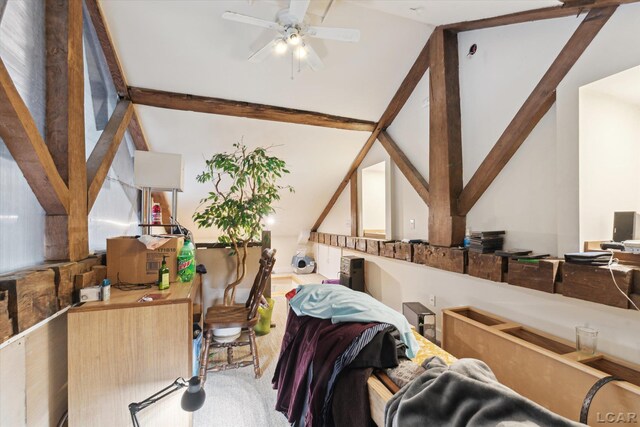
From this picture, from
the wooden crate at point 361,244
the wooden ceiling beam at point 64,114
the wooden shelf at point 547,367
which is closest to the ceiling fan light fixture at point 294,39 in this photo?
the wooden ceiling beam at point 64,114

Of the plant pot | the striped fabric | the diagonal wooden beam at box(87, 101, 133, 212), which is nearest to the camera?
the striped fabric

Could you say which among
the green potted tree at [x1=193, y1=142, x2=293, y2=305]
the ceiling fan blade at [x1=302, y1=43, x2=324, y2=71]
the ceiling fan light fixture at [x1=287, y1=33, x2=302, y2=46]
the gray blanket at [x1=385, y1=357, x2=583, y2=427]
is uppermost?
the ceiling fan light fixture at [x1=287, y1=33, x2=302, y2=46]

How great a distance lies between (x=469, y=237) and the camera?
253 cm

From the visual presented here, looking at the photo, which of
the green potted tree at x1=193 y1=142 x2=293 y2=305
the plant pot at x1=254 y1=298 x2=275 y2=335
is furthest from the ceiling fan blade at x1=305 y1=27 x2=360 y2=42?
the plant pot at x1=254 y1=298 x2=275 y2=335

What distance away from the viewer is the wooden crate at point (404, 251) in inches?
125

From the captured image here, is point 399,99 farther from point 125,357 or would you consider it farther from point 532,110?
point 125,357

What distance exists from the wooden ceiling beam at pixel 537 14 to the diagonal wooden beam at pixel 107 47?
2988 millimetres

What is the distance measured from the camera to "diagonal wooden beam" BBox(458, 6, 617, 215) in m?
1.76

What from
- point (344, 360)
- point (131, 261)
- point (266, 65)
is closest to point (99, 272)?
point (131, 261)

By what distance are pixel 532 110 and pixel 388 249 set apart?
6.77 feet

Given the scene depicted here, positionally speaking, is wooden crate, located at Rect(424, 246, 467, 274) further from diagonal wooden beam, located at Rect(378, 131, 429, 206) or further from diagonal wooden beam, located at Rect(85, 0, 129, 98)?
diagonal wooden beam, located at Rect(85, 0, 129, 98)

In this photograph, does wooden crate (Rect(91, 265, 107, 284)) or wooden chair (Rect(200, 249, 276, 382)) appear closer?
wooden crate (Rect(91, 265, 107, 284))

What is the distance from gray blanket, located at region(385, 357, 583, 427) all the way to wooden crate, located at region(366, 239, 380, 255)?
293cm

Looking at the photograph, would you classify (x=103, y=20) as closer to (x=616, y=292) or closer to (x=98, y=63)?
(x=98, y=63)
